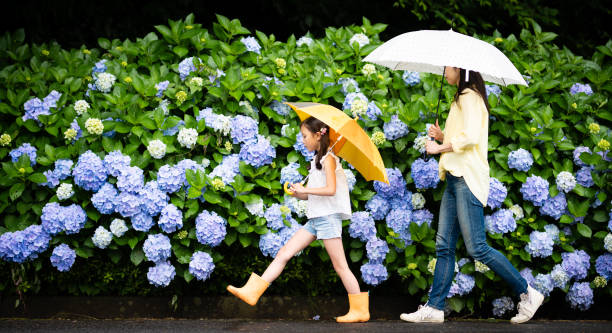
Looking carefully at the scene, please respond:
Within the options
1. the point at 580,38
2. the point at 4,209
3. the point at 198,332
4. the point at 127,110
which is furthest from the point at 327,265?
the point at 580,38

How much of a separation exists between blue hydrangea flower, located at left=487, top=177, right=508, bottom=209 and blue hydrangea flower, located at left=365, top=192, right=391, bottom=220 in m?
0.71

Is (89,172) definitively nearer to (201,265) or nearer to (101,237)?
(101,237)

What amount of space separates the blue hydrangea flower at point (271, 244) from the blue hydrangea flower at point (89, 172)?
1136mm

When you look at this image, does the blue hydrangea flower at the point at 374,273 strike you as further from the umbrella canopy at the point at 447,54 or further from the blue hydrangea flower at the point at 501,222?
the umbrella canopy at the point at 447,54

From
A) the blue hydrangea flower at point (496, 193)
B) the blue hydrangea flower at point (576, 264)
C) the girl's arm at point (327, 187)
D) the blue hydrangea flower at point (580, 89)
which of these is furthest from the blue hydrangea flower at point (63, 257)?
the blue hydrangea flower at point (580, 89)

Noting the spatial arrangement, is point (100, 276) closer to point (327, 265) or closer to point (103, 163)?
point (103, 163)

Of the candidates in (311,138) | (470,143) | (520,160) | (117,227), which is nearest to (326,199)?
(311,138)

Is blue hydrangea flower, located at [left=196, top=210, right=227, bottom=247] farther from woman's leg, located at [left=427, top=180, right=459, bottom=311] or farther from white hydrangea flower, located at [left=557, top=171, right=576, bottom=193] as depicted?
white hydrangea flower, located at [left=557, top=171, right=576, bottom=193]

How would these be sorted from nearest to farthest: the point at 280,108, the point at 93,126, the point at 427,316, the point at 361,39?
the point at 427,316 < the point at 93,126 < the point at 280,108 < the point at 361,39

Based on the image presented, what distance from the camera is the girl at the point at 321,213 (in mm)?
3613

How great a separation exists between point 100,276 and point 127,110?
1177mm

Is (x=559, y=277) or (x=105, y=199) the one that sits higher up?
(x=105, y=199)

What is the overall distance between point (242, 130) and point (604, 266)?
272 cm

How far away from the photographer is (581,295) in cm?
423
